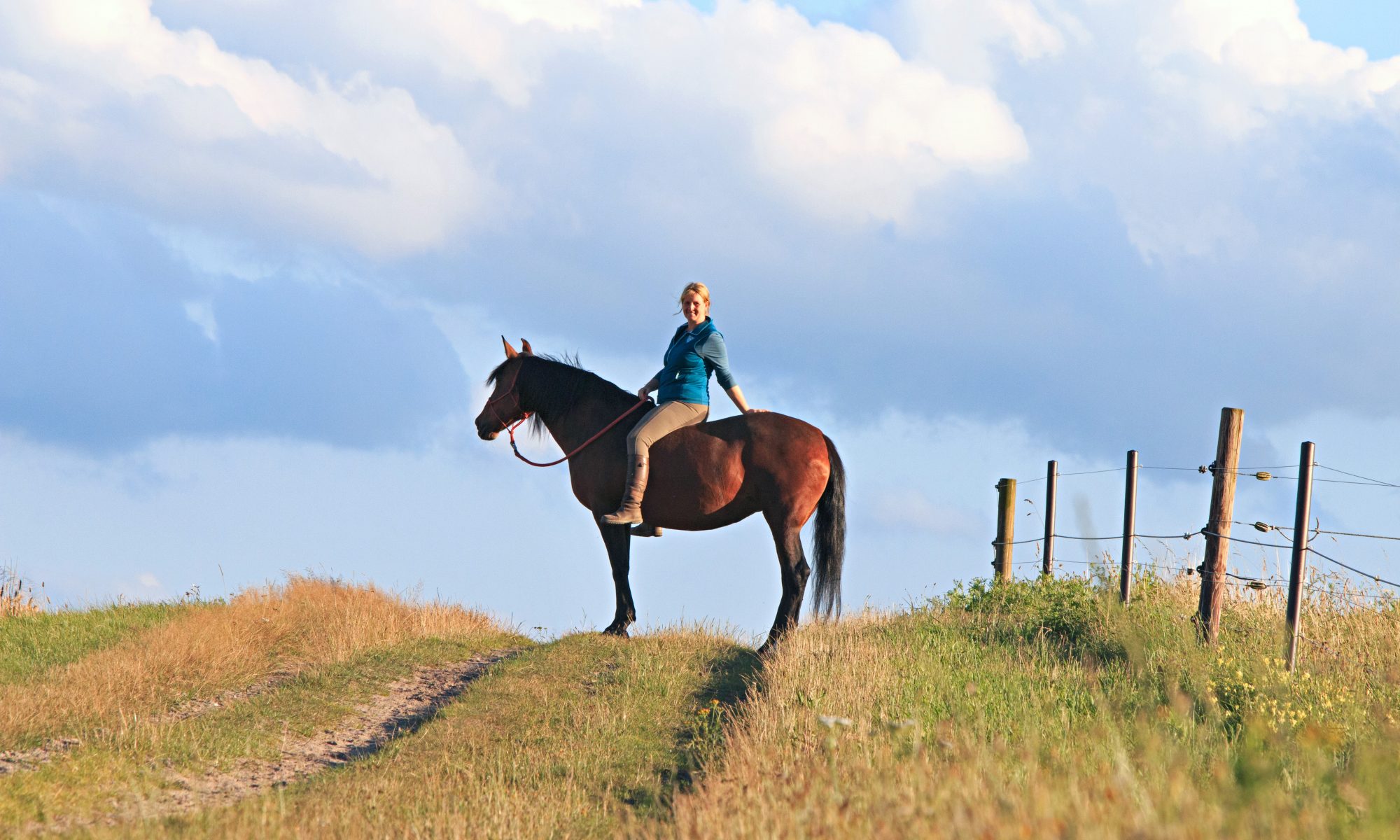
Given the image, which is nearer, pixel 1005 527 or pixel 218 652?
pixel 218 652

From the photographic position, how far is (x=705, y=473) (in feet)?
40.2

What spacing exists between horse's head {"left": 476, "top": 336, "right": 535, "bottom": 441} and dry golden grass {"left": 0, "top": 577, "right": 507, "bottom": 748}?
2.77 meters

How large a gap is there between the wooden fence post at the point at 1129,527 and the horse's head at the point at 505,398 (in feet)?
23.4

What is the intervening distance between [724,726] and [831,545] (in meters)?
4.38

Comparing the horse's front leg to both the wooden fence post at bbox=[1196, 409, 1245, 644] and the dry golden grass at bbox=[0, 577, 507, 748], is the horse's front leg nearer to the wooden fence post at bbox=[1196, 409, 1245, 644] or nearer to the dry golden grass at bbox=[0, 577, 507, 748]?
the dry golden grass at bbox=[0, 577, 507, 748]

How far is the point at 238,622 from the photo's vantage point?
1400 centimetres

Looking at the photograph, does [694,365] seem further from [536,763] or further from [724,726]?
[536,763]

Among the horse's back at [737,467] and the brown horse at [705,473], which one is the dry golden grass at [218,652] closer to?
the brown horse at [705,473]

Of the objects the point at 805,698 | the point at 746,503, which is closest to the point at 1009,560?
the point at 746,503

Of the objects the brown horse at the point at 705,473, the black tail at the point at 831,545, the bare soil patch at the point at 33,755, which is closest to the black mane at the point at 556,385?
the brown horse at the point at 705,473

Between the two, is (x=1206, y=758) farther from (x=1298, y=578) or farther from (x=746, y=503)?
(x=746, y=503)

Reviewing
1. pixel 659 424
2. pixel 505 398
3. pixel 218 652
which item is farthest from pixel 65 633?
pixel 659 424

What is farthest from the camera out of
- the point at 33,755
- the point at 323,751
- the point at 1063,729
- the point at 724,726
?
the point at 323,751

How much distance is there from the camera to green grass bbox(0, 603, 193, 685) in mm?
14211
